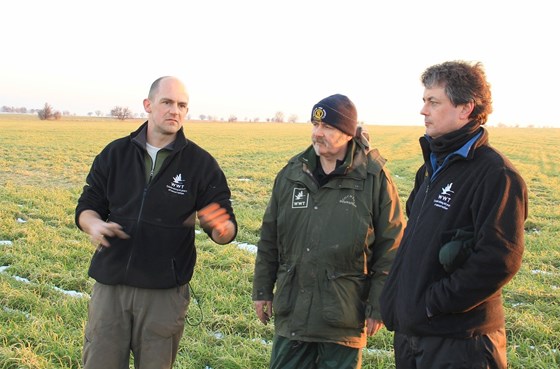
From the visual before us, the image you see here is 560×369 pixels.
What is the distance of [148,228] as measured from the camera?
10.3ft

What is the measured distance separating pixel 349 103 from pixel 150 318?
1873 millimetres

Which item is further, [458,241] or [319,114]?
[319,114]

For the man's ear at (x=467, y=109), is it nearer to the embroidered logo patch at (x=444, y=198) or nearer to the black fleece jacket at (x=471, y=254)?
the black fleece jacket at (x=471, y=254)

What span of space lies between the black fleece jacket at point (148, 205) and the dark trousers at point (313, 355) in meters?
0.78

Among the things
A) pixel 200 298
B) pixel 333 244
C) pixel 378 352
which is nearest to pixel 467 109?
pixel 333 244

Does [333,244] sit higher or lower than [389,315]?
higher

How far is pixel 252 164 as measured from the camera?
2141 centimetres

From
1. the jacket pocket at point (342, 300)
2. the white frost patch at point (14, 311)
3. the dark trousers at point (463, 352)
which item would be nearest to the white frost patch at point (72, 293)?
the white frost patch at point (14, 311)

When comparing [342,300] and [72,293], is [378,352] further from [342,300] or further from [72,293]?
[72,293]

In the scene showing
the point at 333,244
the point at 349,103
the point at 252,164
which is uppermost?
the point at 349,103

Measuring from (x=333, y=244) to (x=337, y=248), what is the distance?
0.11ft

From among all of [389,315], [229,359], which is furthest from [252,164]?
[389,315]

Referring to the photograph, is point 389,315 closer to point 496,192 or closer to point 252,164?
point 496,192

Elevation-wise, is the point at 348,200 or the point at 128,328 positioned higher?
the point at 348,200
